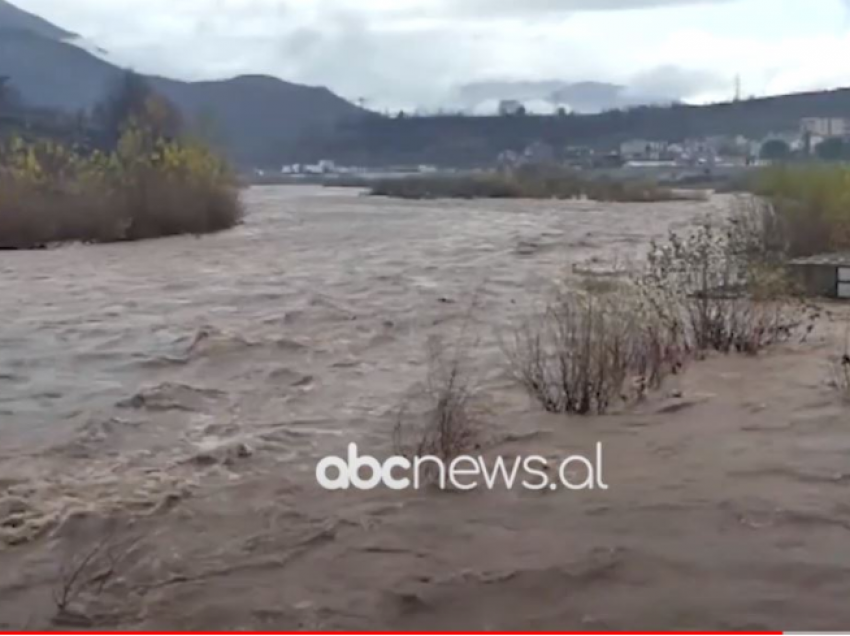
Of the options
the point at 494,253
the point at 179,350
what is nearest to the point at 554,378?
the point at 179,350

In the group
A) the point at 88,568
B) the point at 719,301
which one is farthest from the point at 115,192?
the point at 88,568

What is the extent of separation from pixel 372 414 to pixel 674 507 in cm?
362

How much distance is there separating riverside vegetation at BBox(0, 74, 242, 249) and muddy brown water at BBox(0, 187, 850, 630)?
1739cm

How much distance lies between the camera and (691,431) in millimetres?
9492

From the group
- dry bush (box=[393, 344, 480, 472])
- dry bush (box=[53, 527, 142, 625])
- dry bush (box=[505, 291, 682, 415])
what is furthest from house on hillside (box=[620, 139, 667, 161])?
dry bush (box=[53, 527, 142, 625])

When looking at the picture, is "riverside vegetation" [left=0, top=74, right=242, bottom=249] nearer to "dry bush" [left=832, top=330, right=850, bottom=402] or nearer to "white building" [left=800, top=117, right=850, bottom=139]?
"white building" [left=800, top=117, right=850, bottom=139]

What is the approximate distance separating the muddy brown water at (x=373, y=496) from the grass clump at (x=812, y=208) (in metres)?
5.99

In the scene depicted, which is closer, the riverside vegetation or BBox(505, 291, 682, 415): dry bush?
BBox(505, 291, 682, 415): dry bush

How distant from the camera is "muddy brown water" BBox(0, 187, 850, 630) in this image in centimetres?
A: 608

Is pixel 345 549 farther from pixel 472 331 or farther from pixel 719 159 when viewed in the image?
pixel 719 159

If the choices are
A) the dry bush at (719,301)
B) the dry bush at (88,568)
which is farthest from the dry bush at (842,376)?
the dry bush at (88,568)

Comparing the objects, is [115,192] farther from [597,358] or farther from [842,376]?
[597,358]

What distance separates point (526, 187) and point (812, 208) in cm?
5193

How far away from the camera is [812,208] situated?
21.8m
